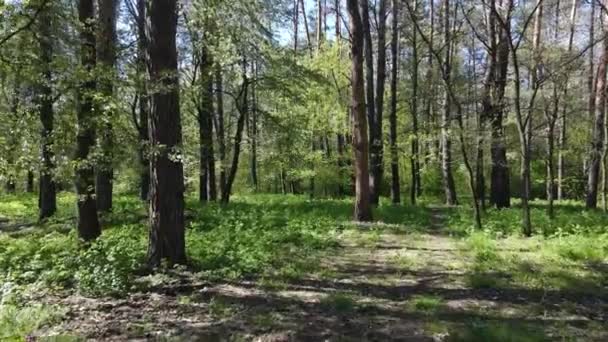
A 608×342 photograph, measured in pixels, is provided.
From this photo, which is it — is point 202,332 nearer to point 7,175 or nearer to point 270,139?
point 7,175

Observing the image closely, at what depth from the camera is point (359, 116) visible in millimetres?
11414

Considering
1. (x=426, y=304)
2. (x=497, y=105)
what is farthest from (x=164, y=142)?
(x=497, y=105)

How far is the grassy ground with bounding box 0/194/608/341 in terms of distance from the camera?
470cm

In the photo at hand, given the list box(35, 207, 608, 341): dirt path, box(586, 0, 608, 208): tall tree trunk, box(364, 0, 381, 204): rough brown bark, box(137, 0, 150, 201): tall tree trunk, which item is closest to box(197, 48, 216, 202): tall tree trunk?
box(137, 0, 150, 201): tall tree trunk

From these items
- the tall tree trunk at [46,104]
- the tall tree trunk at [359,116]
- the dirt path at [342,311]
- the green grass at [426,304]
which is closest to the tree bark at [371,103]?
the tall tree trunk at [359,116]

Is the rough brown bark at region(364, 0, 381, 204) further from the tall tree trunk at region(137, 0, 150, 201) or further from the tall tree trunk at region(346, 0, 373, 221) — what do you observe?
the tall tree trunk at region(137, 0, 150, 201)

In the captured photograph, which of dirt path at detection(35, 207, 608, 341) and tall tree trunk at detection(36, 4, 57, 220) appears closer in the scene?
dirt path at detection(35, 207, 608, 341)

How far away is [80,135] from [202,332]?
500cm


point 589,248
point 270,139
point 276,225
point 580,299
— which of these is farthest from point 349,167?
point 580,299

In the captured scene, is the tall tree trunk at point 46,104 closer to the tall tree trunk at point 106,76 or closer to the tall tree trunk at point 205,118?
the tall tree trunk at point 106,76

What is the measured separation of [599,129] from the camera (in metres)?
15.6

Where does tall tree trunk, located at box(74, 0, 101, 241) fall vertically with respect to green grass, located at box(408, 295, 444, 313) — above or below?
above

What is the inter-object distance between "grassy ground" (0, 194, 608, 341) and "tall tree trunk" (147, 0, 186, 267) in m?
0.44

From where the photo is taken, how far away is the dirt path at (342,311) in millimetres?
4590
